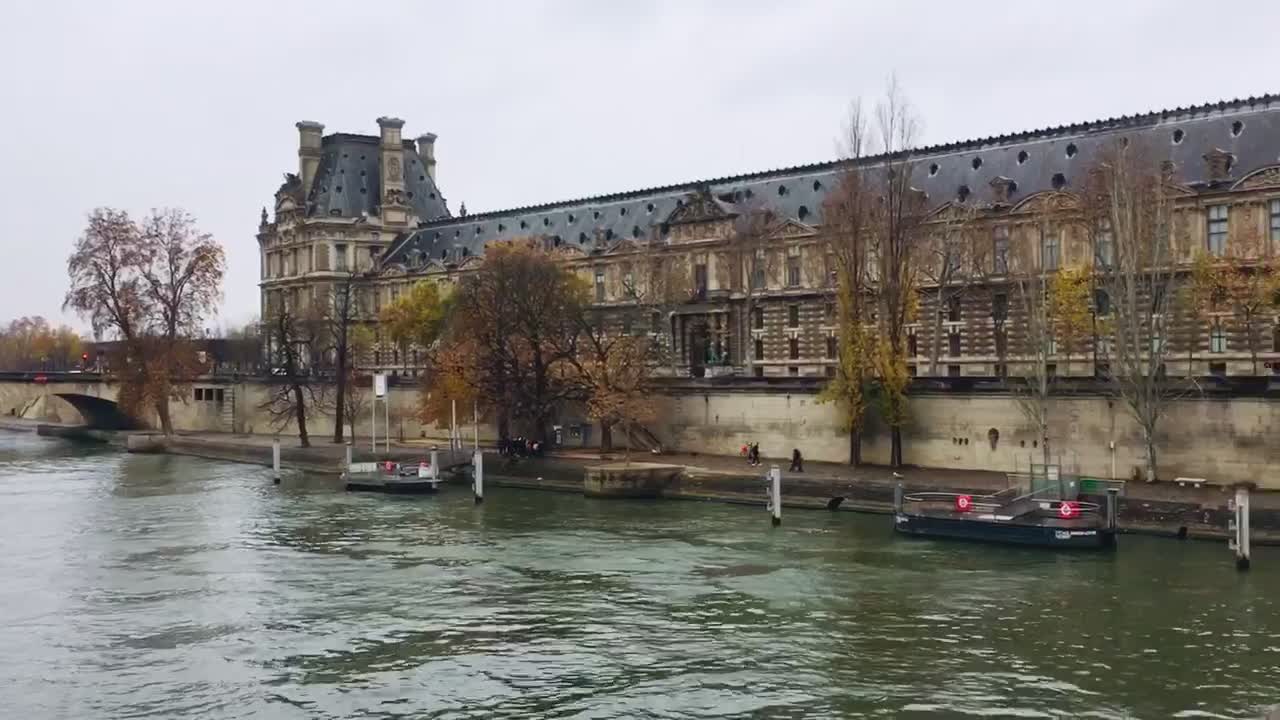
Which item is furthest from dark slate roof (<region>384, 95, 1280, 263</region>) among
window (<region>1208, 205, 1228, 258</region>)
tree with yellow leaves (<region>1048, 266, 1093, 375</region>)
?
tree with yellow leaves (<region>1048, 266, 1093, 375</region>)

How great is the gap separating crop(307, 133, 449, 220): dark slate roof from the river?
60606 mm

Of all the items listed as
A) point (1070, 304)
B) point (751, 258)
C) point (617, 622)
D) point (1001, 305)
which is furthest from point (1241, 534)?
point (751, 258)

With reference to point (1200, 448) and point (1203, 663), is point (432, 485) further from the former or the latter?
point (1203, 663)

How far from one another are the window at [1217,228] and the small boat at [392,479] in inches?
1298

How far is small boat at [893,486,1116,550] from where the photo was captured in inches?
1395

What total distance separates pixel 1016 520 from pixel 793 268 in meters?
32.9

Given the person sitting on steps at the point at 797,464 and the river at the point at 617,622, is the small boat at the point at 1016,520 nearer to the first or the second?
the river at the point at 617,622

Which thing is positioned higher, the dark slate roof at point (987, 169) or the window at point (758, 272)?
the dark slate roof at point (987, 169)

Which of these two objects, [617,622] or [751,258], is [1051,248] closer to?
[751,258]

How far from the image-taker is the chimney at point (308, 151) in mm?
103000

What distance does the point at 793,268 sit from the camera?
224ft

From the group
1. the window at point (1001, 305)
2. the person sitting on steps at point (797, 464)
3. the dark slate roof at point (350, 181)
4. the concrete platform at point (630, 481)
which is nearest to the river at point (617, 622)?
the concrete platform at point (630, 481)

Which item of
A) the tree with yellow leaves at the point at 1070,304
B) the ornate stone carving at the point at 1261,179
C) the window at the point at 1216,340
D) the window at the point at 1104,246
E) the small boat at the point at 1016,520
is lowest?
the small boat at the point at 1016,520

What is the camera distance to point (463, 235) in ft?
305
